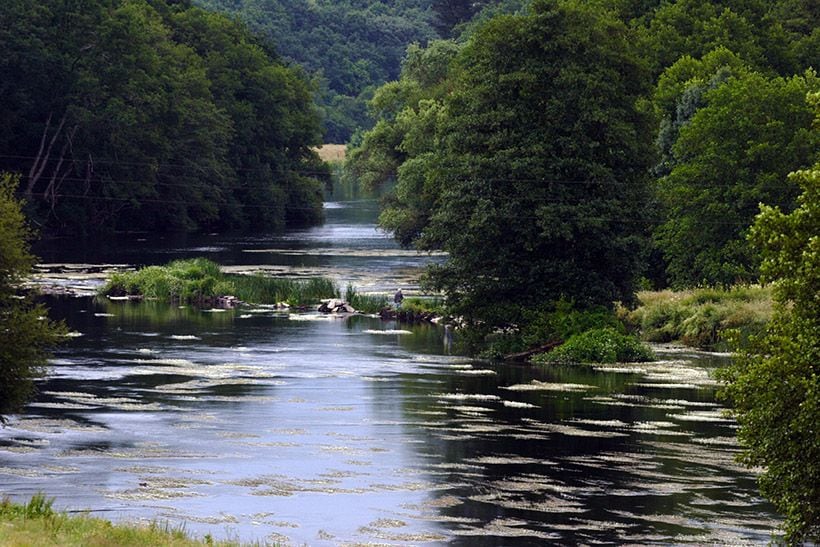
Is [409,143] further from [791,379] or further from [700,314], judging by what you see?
[791,379]

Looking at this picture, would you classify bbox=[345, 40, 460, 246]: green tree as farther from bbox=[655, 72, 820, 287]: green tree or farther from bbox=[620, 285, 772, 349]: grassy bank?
bbox=[620, 285, 772, 349]: grassy bank

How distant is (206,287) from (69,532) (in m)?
52.3

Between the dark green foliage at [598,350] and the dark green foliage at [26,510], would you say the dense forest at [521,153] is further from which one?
the dark green foliage at [26,510]

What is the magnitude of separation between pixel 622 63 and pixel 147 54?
70.7m

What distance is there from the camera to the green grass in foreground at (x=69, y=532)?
21.3 m

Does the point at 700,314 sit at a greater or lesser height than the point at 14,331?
lesser

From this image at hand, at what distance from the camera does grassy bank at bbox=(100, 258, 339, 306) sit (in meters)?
73.4

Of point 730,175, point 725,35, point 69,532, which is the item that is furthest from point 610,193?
point 725,35

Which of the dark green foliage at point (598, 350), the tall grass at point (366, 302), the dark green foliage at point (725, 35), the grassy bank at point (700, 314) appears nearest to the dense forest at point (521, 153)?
the dark green foliage at point (725, 35)

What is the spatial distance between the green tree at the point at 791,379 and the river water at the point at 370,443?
5.19 metres

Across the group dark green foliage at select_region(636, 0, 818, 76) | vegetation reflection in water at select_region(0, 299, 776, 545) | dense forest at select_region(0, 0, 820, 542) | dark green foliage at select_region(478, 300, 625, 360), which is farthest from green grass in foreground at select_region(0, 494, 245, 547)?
dark green foliage at select_region(636, 0, 818, 76)

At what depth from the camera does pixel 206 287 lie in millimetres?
74375

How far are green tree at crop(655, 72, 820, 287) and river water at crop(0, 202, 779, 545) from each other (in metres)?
17.2

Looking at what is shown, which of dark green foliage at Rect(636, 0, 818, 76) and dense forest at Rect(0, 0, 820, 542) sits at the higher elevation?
dark green foliage at Rect(636, 0, 818, 76)
